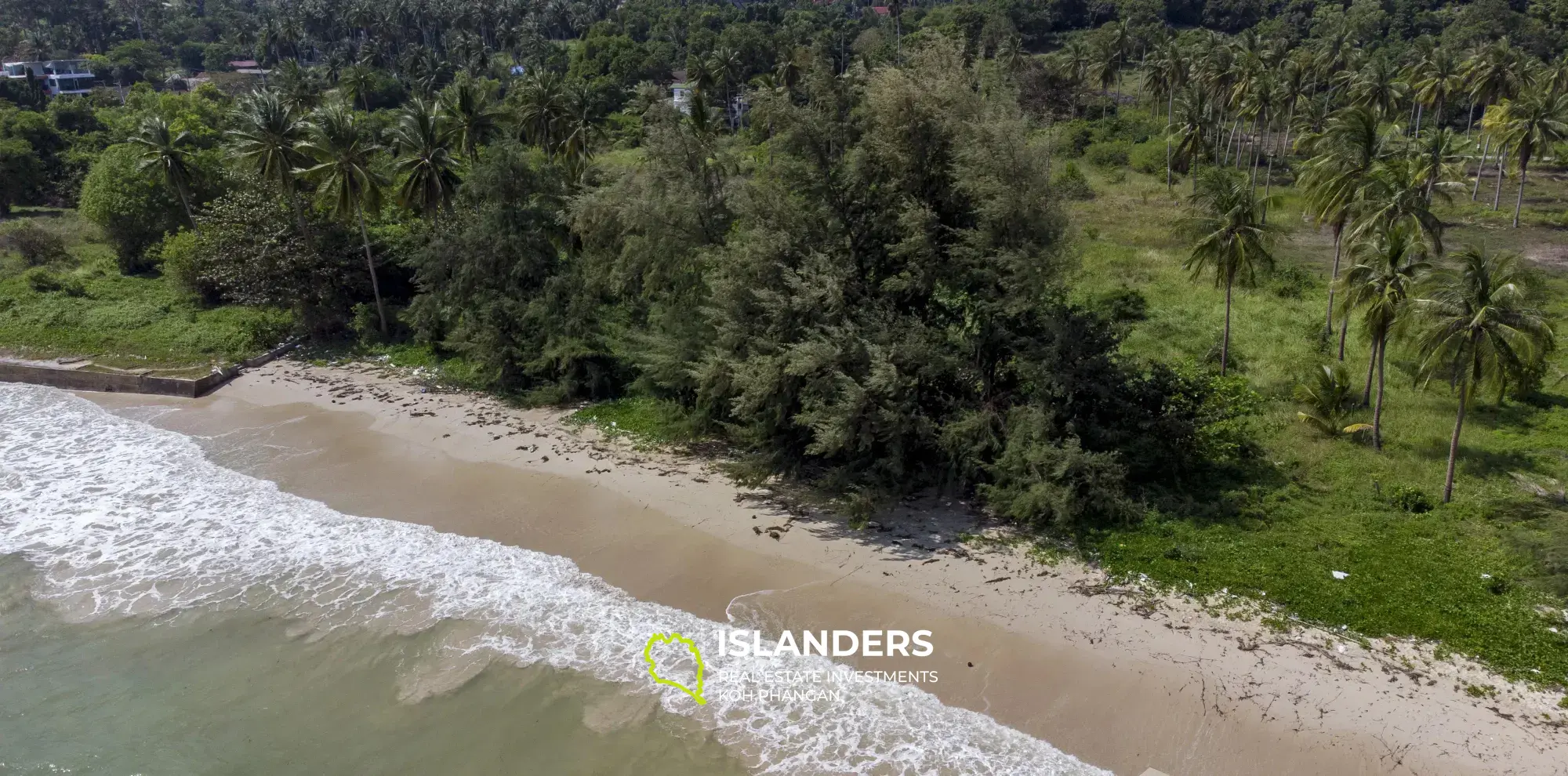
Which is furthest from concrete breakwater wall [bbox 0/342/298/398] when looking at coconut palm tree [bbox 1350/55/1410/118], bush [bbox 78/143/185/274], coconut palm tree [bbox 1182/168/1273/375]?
coconut palm tree [bbox 1350/55/1410/118]

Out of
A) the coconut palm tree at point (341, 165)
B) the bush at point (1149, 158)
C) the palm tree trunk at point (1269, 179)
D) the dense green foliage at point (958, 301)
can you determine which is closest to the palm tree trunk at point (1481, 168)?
the dense green foliage at point (958, 301)

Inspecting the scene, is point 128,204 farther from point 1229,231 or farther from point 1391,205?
point 1391,205

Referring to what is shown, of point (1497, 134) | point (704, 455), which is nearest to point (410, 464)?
point (704, 455)

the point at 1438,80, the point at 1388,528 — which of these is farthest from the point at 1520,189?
the point at 1388,528

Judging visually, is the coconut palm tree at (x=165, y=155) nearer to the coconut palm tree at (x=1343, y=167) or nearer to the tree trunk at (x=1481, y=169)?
the coconut palm tree at (x=1343, y=167)

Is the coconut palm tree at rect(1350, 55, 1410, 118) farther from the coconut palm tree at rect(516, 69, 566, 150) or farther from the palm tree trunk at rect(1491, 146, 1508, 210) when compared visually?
the coconut palm tree at rect(516, 69, 566, 150)

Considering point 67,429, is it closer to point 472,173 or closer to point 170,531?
point 170,531
